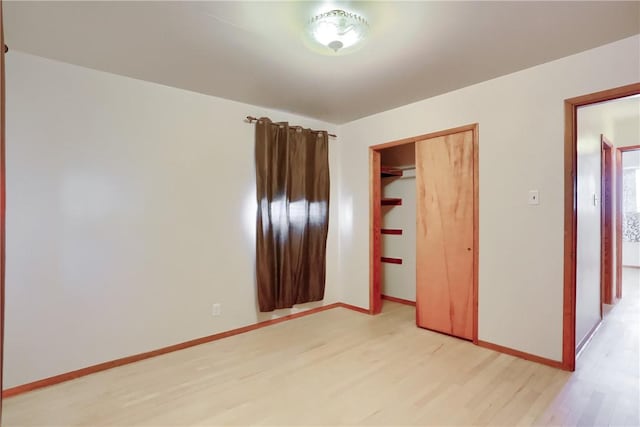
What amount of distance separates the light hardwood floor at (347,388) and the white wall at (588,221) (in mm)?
303

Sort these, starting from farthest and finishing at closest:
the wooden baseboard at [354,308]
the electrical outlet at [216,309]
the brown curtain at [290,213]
Result: the wooden baseboard at [354,308] → the brown curtain at [290,213] → the electrical outlet at [216,309]

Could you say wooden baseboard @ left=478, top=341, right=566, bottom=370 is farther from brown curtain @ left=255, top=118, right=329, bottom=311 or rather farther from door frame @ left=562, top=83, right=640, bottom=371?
brown curtain @ left=255, top=118, right=329, bottom=311

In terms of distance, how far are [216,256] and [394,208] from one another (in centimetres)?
250

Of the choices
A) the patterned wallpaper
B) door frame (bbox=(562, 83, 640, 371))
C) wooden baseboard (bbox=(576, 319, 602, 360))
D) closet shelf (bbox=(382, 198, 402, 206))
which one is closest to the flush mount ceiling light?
door frame (bbox=(562, 83, 640, 371))

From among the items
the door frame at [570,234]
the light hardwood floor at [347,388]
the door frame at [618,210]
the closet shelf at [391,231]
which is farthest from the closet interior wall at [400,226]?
the door frame at [618,210]

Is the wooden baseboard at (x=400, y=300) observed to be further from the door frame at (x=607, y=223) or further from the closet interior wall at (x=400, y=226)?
the door frame at (x=607, y=223)

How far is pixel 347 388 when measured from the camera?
2135mm

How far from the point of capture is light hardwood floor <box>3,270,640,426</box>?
6.02ft

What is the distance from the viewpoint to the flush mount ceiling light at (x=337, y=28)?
1.77m

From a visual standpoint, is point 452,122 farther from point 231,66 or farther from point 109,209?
point 109,209

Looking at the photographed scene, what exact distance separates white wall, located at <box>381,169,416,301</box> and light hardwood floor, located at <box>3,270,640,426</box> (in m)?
1.29

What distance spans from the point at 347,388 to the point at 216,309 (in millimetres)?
1512

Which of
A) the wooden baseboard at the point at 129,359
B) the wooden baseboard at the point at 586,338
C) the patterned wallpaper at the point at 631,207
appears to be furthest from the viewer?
the patterned wallpaper at the point at 631,207

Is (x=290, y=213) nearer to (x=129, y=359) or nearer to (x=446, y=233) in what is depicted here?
(x=446, y=233)
